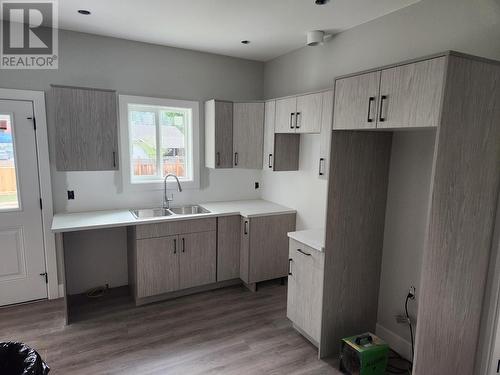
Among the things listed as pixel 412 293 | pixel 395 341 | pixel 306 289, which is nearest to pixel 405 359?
pixel 395 341

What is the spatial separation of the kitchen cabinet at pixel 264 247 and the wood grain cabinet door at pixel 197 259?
35 centimetres

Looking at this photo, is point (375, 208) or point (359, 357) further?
point (375, 208)

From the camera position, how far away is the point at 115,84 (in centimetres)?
328

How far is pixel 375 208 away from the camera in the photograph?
254 centimetres

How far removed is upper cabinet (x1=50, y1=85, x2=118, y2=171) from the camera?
9.71 ft

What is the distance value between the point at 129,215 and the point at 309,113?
6.94 ft

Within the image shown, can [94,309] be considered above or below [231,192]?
below

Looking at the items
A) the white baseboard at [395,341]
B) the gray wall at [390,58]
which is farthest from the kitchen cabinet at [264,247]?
the white baseboard at [395,341]

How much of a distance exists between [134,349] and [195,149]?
224cm

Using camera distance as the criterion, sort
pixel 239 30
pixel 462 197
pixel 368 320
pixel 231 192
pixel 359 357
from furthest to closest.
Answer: pixel 231 192
pixel 239 30
pixel 368 320
pixel 359 357
pixel 462 197

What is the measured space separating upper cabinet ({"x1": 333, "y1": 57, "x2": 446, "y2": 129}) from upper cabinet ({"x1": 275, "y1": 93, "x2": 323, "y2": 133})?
0.58 metres

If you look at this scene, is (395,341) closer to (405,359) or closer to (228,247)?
(405,359)

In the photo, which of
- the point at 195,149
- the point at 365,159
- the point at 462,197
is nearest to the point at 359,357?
the point at 462,197

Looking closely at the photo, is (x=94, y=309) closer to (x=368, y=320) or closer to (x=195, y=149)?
(x=195, y=149)
